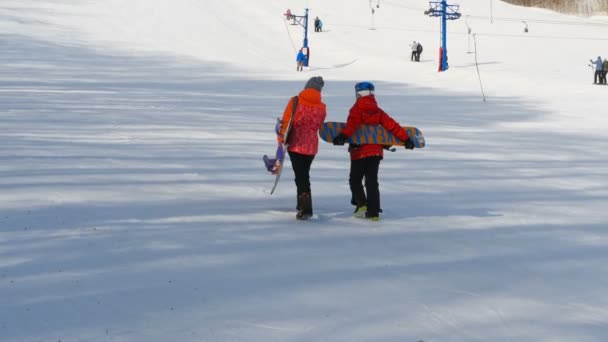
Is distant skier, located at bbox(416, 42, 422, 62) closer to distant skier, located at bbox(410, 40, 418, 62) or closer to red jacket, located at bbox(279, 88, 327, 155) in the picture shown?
distant skier, located at bbox(410, 40, 418, 62)

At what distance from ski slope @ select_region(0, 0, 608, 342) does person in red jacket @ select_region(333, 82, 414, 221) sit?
24 centimetres

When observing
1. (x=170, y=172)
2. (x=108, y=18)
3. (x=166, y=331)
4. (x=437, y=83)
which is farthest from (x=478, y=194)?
(x=108, y=18)

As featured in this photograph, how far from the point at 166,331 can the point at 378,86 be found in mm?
25311

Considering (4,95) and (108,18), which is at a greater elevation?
(108,18)

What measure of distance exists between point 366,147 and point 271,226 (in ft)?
3.89

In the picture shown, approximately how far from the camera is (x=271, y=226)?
7461 millimetres

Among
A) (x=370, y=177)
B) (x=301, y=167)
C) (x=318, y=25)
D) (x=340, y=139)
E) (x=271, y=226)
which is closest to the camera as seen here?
(x=271, y=226)

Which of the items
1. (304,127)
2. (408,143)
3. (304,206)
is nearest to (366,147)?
(408,143)

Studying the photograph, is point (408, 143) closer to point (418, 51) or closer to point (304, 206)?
point (304, 206)

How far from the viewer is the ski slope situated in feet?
15.9

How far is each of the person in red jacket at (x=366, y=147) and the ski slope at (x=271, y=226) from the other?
241 mm

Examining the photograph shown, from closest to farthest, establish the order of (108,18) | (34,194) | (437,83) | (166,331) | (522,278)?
(166,331) < (522,278) < (34,194) < (437,83) < (108,18)

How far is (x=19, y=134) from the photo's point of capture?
477 inches

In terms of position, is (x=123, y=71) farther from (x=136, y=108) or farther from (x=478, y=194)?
(x=478, y=194)
